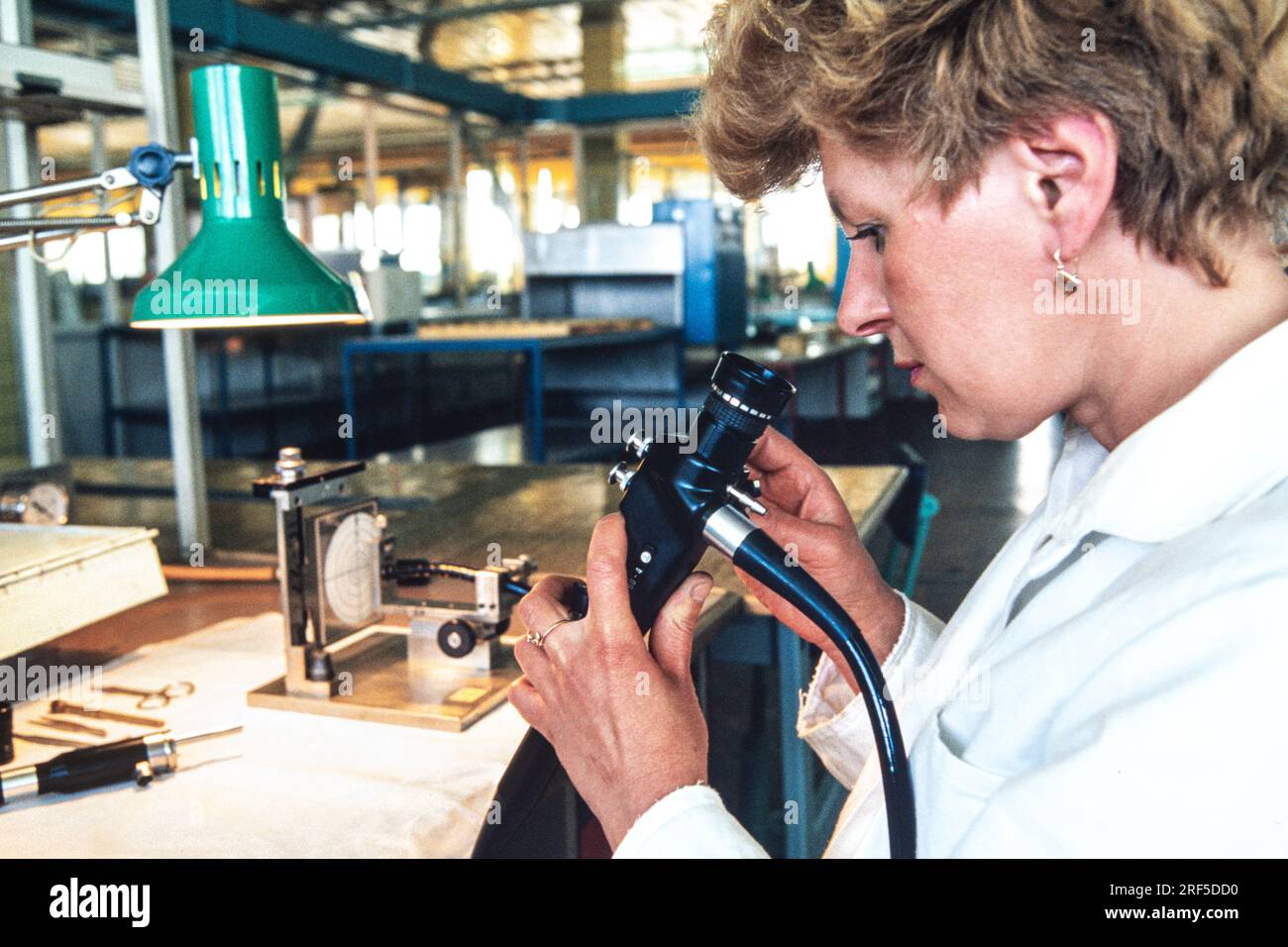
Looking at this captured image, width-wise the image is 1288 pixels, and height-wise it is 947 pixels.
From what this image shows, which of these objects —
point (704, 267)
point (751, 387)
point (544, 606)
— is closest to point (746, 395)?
point (751, 387)

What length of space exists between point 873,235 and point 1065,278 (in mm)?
153

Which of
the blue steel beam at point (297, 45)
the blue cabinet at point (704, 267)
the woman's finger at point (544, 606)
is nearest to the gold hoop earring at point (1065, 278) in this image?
the woman's finger at point (544, 606)

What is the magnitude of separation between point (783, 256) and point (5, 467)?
1013 centimetres

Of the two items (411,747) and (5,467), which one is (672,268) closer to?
(5,467)

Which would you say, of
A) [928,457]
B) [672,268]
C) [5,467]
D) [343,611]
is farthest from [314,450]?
[343,611]

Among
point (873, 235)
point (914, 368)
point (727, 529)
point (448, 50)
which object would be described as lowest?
point (727, 529)

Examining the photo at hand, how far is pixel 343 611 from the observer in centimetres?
113

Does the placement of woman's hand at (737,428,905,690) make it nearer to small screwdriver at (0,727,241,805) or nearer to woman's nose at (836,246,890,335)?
woman's nose at (836,246,890,335)

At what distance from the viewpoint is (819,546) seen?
100cm

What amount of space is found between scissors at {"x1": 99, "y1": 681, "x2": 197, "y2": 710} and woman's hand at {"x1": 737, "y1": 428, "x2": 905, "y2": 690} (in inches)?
24.2

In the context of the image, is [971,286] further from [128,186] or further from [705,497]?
[128,186]

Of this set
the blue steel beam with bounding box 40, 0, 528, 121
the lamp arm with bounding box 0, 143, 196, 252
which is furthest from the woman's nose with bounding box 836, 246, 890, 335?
the blue steel beam with bounding box 40, 0, 528, 121

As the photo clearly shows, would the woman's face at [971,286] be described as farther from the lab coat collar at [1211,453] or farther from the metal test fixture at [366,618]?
the metal test fixture at [366,618]

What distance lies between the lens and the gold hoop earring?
0.69 metres
